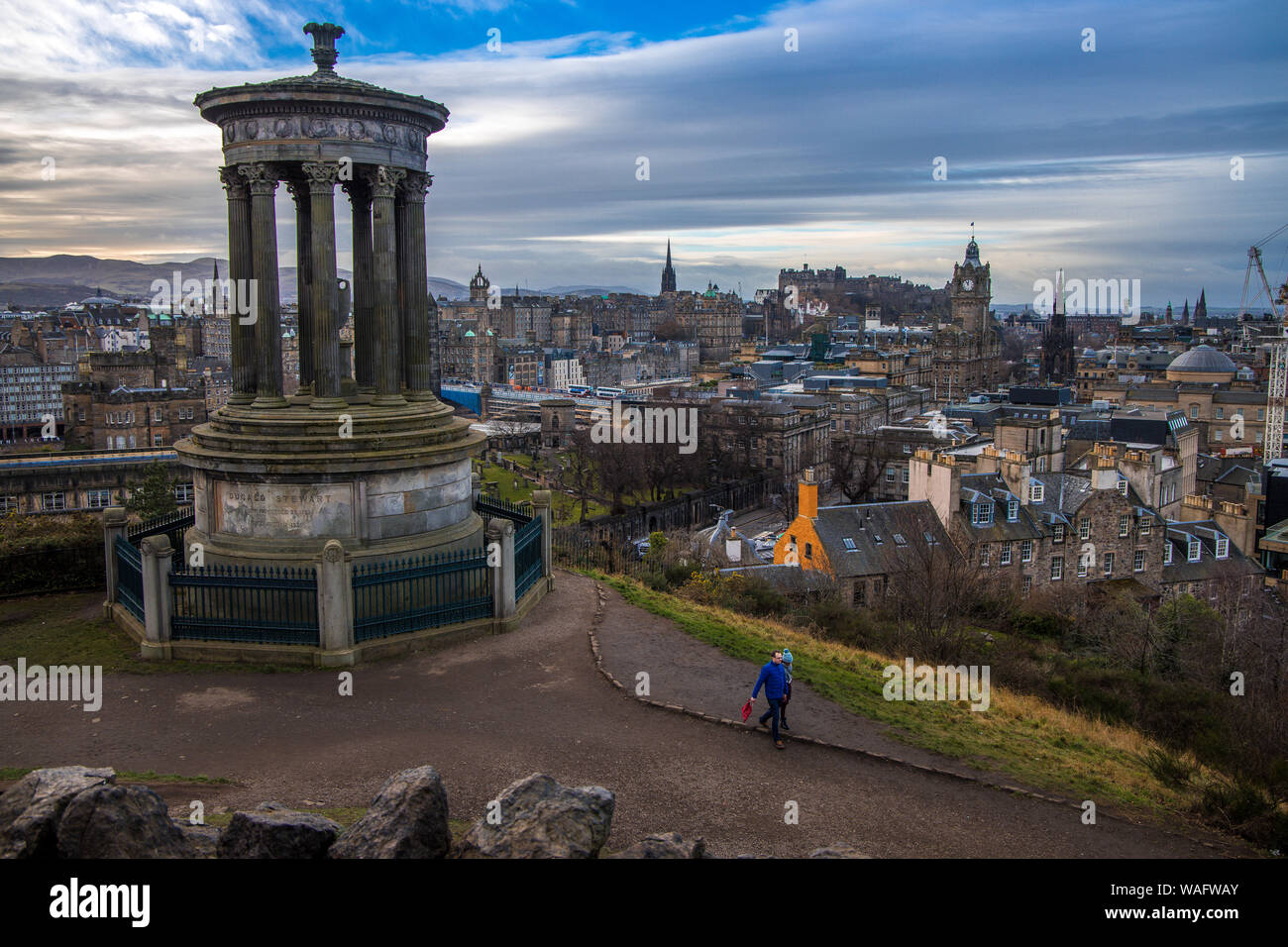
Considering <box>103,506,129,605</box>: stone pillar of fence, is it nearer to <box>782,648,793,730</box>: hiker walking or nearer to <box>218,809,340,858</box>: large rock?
<box>218,809,340,858</box>: large rock

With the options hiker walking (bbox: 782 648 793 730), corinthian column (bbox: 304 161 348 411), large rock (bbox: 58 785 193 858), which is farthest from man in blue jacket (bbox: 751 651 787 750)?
corinthian column (bbox: 304 161 348 411)

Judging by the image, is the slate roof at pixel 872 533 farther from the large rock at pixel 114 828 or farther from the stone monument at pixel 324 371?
the large rock at pixel 114 828

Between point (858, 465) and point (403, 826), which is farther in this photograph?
point (858, 465)

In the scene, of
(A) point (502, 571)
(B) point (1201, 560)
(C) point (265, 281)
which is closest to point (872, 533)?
(B) point (1201, 560)

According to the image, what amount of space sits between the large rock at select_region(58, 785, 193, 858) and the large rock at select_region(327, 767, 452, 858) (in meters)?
1.31

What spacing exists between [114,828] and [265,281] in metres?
13.5

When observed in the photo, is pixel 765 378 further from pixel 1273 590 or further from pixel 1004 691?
pixel 1004 691

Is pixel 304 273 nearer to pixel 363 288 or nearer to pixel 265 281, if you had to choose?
pixel 363 288

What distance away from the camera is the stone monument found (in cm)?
1745

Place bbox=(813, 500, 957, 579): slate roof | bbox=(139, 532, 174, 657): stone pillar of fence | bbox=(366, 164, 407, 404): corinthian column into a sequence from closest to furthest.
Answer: bbox=(139, 532, 174, 657): stone pillar of fence < bbox=(366, 164, 407, 404): corinthian column < bbox=(813, 500, 957, 579): slate roof

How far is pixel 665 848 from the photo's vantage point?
7289 mm

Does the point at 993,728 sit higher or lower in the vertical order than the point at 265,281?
lower

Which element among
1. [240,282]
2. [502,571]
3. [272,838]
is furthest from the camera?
[240,282]
